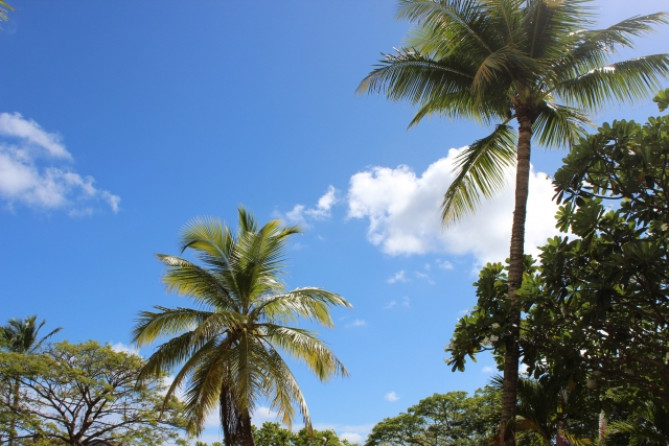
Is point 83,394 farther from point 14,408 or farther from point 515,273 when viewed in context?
point 515,273

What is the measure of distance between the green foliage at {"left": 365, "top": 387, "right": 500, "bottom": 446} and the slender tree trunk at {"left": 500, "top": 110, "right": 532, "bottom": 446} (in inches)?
653

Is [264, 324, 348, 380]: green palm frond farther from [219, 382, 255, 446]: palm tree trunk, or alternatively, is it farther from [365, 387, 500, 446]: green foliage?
[365, 387, 500, 446]: green foliage

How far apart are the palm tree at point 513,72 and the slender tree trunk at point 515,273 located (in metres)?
0.02

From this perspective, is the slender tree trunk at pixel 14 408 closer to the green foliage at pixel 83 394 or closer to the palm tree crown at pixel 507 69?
the green foliage at pixel 83 394

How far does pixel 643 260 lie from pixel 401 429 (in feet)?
70.5

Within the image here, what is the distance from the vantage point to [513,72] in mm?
10352

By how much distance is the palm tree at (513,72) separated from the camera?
10156 millimetres

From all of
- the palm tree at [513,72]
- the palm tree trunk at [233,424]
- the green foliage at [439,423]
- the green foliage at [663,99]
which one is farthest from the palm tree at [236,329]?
the green foliage at [439,423]

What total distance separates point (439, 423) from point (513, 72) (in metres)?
19.4

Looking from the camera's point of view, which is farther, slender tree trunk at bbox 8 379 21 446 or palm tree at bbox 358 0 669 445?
slender tree trunk at bbox 8 379 21 446

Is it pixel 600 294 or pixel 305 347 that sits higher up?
pixel 305 347

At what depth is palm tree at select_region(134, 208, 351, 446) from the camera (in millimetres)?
11945

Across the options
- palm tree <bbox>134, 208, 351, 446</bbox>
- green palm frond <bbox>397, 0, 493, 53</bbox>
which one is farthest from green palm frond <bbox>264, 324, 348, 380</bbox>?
green palm frond <bbox>397, 0, 493, 53</bbox>

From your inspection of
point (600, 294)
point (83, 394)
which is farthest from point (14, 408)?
point (600, 294)
